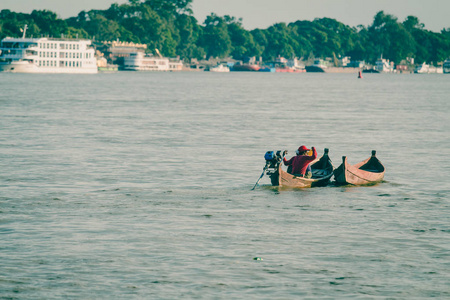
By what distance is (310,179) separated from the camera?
3356 cm

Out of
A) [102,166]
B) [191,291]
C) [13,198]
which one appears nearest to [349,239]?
[191,291]

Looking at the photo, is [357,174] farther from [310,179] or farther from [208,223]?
[208,223]

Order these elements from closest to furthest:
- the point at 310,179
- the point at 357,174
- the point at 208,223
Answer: the point at 208,223 < the point at 310,179 < the point at 357,174

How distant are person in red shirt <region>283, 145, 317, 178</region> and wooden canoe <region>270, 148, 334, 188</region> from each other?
332 millimetres

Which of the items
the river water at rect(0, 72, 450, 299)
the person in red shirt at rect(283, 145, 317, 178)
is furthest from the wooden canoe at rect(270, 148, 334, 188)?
the river water at rect(0, 72, 450, 299)

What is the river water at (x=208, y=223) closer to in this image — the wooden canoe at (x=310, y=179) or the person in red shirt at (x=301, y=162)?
the wooden canoe at (x=310, y=179)

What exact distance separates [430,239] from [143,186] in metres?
14.0

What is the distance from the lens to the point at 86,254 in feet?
75.0

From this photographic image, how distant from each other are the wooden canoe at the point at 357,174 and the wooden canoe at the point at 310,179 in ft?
1.55

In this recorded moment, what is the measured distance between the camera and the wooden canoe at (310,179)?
32688 millimetres

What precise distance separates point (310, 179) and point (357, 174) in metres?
2.65

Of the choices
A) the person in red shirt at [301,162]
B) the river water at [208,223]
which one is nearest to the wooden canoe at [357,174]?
the river water at [208,223]

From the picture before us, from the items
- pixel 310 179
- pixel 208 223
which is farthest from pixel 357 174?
pixel 208 223

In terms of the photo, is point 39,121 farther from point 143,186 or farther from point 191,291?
point 191,291
